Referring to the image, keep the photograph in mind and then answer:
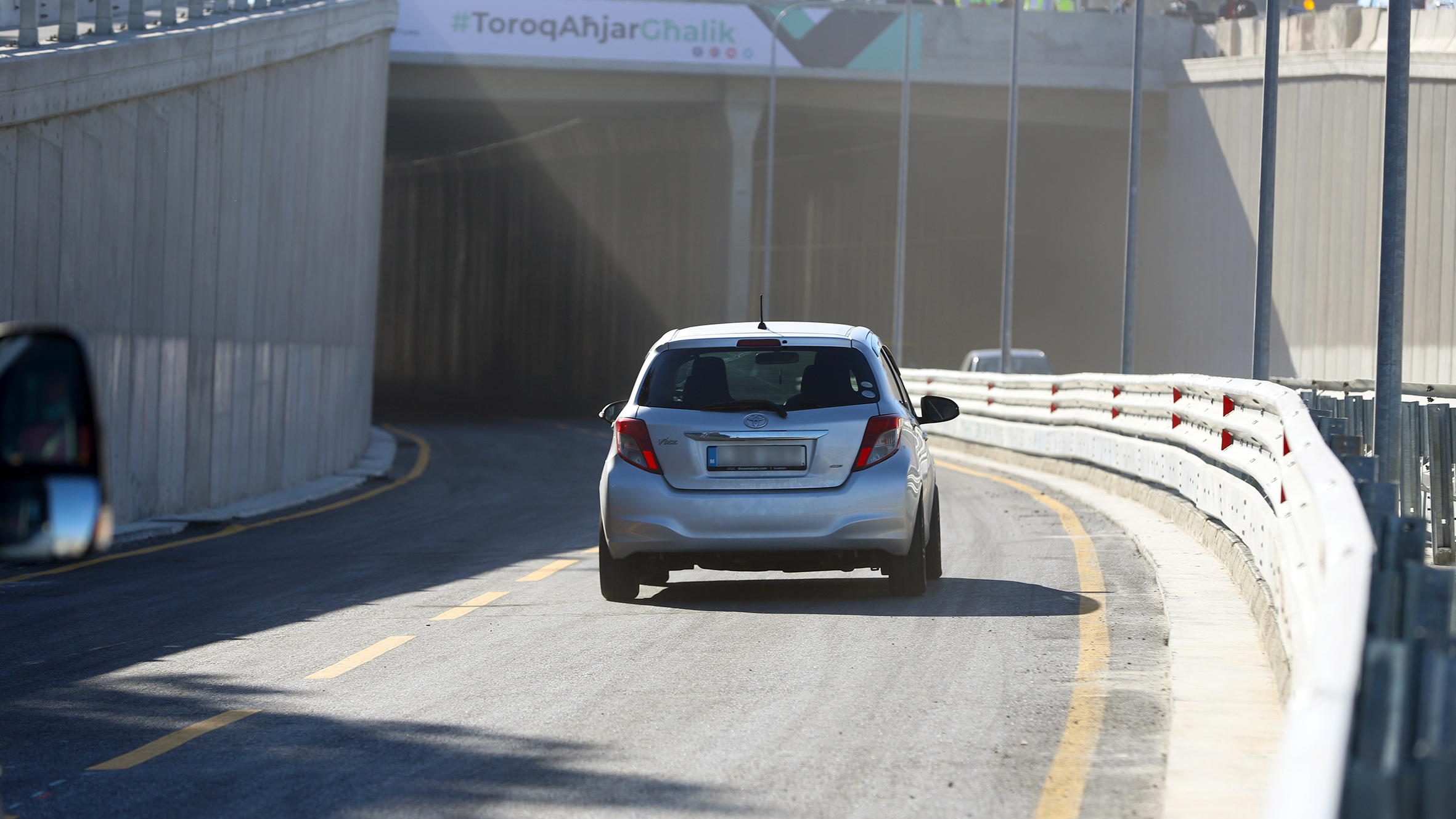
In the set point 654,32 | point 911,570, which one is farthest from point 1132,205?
point 911,570

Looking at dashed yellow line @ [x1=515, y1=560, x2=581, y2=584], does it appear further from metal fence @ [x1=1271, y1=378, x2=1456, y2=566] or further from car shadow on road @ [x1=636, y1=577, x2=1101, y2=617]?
metal fence @ [x1=1271, y1=378, x2=1456, y2=566]

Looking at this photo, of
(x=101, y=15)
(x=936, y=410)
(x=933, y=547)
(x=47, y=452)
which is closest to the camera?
(x=47, y=452)

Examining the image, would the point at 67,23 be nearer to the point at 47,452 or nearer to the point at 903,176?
the point at 47,452

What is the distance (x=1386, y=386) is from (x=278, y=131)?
1354 centimetres

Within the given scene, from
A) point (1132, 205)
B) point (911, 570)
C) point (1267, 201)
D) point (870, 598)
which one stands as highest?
point (1132, 205)

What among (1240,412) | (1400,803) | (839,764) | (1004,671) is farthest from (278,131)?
(1400,803)

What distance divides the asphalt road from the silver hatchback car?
11.8 inches

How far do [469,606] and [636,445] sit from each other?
1367mm

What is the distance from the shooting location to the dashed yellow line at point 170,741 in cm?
612

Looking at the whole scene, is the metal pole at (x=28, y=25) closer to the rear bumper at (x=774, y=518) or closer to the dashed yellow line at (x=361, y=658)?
the rear bumper at (x=774, y=518)

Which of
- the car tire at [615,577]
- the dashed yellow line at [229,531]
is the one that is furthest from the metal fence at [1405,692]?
the dashed yellow line at [229,531]

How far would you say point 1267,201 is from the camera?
66.7ft

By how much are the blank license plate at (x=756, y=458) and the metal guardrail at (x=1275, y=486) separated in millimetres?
2514

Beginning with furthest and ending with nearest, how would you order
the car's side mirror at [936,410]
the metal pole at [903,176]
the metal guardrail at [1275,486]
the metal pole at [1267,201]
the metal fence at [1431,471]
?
the metal pole at [903,176], the metal pole at [1267,201], the metal fence at [1431,471], the car's side mirror at [936,410], the metal guardrail at [1275,486]
